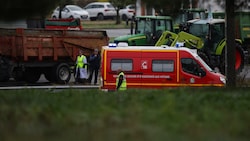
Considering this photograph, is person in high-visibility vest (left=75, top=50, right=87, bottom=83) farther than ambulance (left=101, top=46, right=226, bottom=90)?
→ Yes

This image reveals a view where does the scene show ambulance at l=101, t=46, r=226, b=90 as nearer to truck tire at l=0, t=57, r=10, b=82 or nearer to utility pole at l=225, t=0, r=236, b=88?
utility pole at l=225, t=0, r=236, b=88

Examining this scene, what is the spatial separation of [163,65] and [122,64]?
1.31 m

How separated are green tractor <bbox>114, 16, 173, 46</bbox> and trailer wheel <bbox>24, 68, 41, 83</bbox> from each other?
4519mm

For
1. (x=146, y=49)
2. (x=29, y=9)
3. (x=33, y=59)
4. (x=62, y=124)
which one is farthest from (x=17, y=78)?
(x=62, y=124)

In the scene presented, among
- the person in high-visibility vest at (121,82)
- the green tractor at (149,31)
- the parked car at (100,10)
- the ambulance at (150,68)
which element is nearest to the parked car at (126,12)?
the parked car at (100,10)

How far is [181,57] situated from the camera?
67.7 feet

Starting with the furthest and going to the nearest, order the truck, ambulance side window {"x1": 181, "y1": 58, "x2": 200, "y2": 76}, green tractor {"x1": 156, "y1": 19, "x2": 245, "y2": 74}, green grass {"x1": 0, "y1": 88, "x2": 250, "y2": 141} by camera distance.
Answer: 1. green tractor {"x1": 156, "y1": 19, "x2": 245, "y2": 74}
2. the truck
3. ambulance side window {"x1": 181, "y1": 58, "x2": 200, "y2": 76}
4. green grass {"x1": 0, "y1": 88, "x2": 250, "y2": 141}

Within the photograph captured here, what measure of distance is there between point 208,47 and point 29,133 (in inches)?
909

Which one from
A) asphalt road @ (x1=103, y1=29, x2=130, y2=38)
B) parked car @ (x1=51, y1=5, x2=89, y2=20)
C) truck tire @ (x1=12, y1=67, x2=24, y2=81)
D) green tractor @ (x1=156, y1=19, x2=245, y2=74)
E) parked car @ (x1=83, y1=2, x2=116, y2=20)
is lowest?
truck tire @ (x1=12, y1=67, x2=24, y2=81)

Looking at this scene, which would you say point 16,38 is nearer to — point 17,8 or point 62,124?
point 17,8

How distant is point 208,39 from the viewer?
1148 inches

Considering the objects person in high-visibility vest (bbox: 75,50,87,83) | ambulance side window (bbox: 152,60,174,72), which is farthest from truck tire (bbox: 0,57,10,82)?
ambulance side window (bbox: 152,60,174,72)

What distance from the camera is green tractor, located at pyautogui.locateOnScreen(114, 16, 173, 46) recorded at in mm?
30375

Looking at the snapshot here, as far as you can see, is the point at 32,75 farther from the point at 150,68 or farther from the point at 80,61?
the point at 150,68
